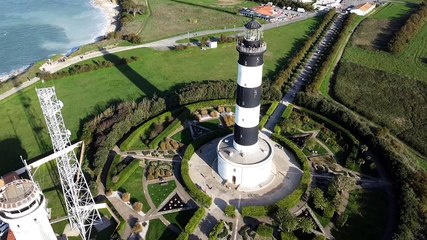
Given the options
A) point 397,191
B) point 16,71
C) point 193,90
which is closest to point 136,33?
point 16,71

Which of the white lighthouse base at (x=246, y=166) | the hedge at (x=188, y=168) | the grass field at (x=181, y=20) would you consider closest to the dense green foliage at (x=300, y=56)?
the hedge at (x=188, y=168)

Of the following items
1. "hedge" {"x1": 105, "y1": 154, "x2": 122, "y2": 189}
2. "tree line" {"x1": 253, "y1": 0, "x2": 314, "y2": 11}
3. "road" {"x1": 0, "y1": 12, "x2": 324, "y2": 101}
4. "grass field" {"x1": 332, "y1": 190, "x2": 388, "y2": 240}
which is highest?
"tree line" {"x1": 253, "y1": 0, "x2": 314, "y2": 11}

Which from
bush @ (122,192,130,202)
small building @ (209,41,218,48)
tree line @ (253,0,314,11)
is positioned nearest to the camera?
bush @ (122,192,130,202)

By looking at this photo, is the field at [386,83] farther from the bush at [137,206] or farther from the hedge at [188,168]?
the bush at [137,206]

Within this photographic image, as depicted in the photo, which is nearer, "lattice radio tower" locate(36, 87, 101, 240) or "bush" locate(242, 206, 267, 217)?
"lattice radio tower" locate(36, 87, 101, 240)

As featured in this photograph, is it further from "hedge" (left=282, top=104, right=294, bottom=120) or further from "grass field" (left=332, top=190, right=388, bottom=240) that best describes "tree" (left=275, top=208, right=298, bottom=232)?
"hedge" (left=282, top=104, right=294, bottom=120)

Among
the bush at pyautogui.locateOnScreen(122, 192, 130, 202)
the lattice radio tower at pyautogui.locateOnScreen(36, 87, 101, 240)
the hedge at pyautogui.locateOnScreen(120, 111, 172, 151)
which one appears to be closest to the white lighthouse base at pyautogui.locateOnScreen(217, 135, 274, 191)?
the bush at pyautogui.locateOnScreen(122, 192, 130, 202)

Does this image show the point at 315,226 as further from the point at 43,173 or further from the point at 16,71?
A: the point at 16,71
